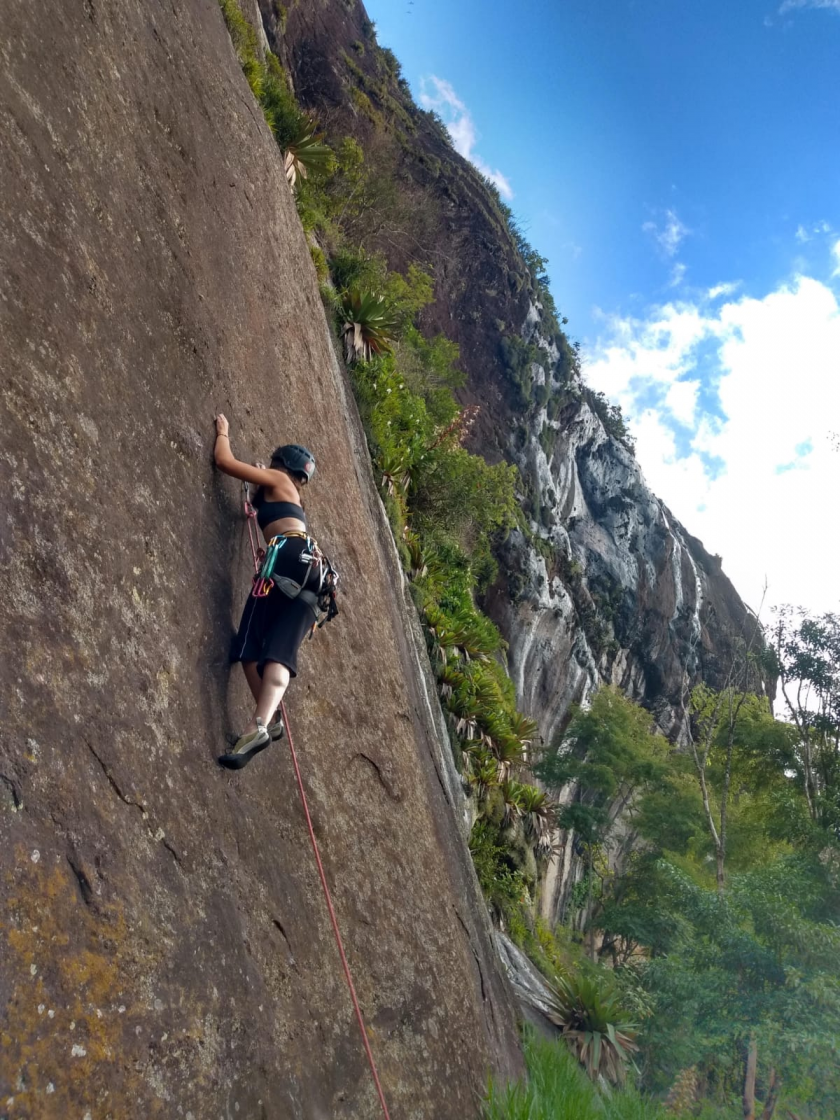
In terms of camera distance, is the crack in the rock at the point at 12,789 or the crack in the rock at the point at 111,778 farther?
the crack in the rock at the point at 111,778

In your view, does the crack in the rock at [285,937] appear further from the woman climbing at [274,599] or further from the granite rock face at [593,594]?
the granite rock face at [593,594]

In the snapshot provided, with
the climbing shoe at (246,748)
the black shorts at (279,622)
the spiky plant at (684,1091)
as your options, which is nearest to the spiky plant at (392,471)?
the black shorts at (279,622)

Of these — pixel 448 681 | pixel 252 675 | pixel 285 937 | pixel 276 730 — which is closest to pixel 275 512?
pixel 252 675

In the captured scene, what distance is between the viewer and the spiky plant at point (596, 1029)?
8.95 m

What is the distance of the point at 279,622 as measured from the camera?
131 inches

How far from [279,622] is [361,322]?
7673 mm

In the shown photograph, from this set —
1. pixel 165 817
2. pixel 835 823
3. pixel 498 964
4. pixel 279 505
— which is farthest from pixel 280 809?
pixel 835 823

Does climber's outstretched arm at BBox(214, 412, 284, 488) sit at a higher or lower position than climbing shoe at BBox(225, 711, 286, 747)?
higher

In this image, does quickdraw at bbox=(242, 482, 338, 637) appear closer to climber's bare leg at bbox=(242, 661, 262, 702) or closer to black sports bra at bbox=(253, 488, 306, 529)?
black sports bra at bbox=(253, 488, 306, 529)

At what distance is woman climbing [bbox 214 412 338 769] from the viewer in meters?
3.14

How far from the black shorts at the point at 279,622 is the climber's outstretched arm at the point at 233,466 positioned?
44 centimetres

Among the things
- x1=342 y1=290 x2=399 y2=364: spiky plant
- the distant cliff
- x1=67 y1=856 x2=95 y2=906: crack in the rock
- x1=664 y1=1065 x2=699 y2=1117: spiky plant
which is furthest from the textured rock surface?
the distant cliff

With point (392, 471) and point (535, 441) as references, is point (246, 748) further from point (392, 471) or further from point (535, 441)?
point (535, 441)

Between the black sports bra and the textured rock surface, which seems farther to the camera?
the black sports bra
